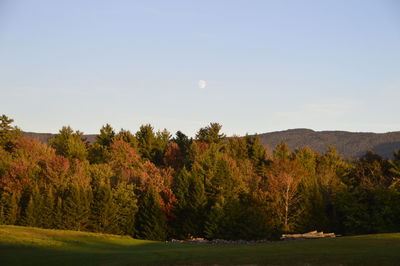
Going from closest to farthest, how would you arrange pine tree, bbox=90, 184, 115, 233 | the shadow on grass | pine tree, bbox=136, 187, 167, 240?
the shadow on grass
pine tree, bbox=136, 187, 167, 240
pine tree, bbox=90, 184, 115, 233

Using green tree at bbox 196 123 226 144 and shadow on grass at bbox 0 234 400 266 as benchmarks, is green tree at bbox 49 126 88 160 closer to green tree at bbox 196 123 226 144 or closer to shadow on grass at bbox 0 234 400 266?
green tree at bbox 196 123 226 144

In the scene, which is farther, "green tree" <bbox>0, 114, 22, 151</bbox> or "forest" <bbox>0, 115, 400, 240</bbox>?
"green tree" <bbox>0, 114, 22, 151</bbox>

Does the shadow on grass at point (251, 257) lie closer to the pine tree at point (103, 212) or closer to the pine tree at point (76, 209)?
the pine tree at point (76, 209)

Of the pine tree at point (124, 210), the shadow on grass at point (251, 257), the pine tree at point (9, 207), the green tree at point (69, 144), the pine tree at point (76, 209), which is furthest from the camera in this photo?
the green tree at point (69, 144)

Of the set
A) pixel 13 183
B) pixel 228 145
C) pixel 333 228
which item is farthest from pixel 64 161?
pixel 333 228

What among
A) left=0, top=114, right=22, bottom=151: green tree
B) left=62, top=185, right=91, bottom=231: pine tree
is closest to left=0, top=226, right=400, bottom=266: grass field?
left=62, top=185, right=91, bottom=231: pine tree

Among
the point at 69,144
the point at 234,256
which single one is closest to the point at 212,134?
the point at 69,144

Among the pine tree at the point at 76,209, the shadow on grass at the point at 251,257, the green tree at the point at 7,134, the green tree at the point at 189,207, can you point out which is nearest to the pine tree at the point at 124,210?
the pine tree at the point at 76,209

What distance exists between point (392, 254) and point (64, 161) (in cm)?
6586

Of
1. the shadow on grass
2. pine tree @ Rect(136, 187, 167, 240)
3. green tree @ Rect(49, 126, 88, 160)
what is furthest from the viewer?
green tree @ Rect(49, 126, 88, 160)

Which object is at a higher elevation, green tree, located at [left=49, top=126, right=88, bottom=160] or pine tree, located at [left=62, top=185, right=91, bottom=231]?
green tree, located at [left=49, top=126, right=88, bottom=160]

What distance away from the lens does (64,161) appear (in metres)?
82.9

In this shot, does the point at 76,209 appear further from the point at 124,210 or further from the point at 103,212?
the point at 124,210

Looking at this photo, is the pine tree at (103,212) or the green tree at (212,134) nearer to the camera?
the pine tree at (103,212)
